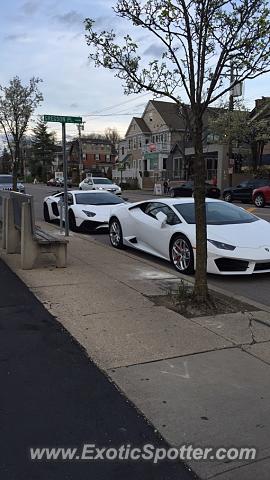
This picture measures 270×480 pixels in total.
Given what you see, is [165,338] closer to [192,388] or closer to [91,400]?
[192,388]

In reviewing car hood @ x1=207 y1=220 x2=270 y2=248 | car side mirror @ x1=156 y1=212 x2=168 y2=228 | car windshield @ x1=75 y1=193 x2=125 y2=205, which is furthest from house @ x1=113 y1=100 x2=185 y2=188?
car hood @ x1=207 y1=220 x2=270 y2=248

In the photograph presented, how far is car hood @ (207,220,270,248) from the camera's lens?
308 inches

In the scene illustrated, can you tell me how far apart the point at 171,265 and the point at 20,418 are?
19.6 ft

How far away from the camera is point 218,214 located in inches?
355

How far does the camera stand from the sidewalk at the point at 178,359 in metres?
3.25

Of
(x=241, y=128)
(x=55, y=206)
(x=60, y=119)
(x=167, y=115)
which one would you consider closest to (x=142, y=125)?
(x=167, y=115)

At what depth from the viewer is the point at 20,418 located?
134 inches

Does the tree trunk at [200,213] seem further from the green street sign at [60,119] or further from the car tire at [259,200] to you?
the car tire at [259,200]

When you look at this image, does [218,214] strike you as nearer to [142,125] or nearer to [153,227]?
[153,227]

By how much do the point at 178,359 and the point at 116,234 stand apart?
6.63 metres

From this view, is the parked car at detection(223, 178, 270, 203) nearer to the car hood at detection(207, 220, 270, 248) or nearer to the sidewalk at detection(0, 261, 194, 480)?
the car hood at detection(207, 220, 270, 248)

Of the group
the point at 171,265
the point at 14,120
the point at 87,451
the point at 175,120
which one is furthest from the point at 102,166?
the point at 87,451

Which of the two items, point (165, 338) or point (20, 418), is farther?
point (165, 338)

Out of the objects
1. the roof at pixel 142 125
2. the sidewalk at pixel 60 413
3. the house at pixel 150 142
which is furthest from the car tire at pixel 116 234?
the roof at pixel 142 125
